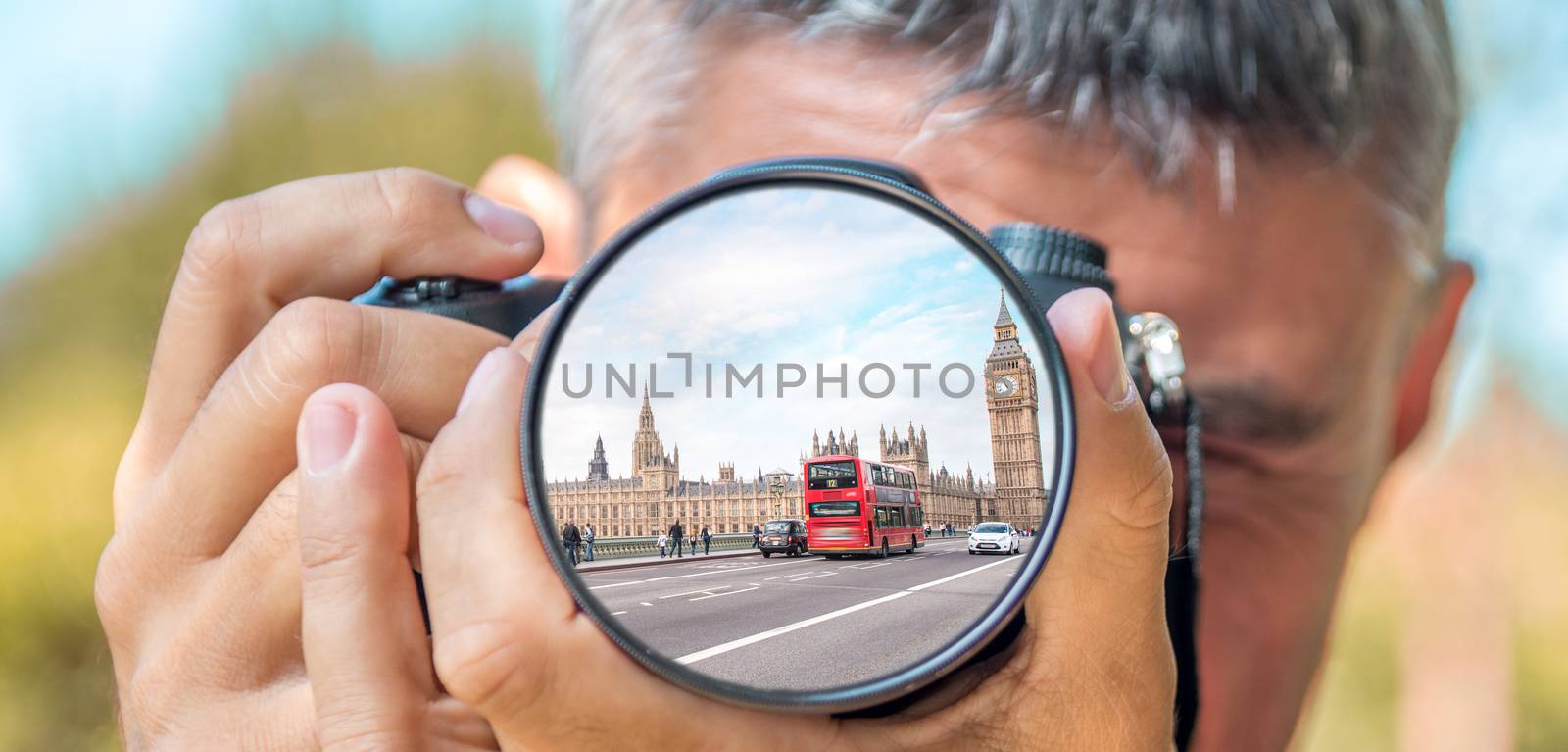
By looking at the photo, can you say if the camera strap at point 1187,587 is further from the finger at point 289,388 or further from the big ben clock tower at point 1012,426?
the finger at point 289,388

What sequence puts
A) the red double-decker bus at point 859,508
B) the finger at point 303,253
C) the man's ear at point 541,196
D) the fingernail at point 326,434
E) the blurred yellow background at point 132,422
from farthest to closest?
1. the blurred yellow background at point 132,422
2. the man's ear at point 541,196
3. the finger at point 303,253
4. the fingernail at point 326,434
5. the red double-decker bus at point 859,508

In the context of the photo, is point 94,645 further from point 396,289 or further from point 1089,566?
point 1089,566

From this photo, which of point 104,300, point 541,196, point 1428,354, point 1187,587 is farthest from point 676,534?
point 104,300

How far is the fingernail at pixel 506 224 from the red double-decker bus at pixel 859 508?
33 cm

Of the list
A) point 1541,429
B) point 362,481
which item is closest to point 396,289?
point 362,481

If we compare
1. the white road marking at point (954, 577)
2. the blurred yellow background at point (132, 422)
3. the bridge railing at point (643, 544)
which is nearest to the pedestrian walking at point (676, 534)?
the bridge railing at point (643, 544)

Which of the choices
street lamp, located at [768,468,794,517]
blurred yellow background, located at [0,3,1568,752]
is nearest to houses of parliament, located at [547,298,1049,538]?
street lamp, located at [768,468,794,517]

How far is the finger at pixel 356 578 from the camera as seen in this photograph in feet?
1.68

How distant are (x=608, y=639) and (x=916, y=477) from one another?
0.18 meters

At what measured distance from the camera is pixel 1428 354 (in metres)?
1.10

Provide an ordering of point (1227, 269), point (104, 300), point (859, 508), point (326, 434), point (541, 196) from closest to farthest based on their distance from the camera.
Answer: point (859, 508), point (326, 434), point (1227, 269), point (541, 196), point (104, 300)

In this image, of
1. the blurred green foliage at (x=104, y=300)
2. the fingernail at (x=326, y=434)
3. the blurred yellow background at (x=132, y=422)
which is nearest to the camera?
the fingernail at (x=326, y=434)

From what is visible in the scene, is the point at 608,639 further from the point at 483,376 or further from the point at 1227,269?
the point at 1227,269

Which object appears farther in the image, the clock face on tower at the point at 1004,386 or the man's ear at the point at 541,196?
the man's ear at the point at 541,196
